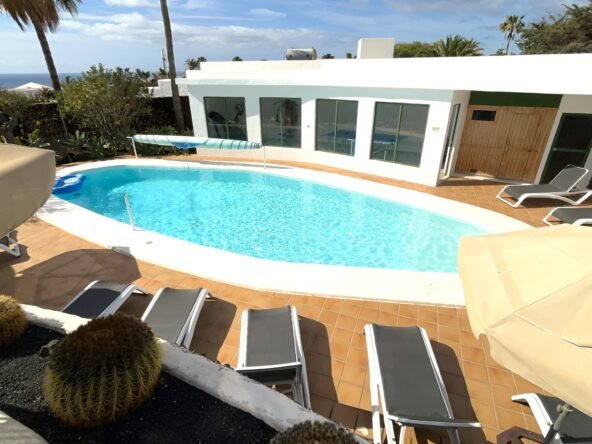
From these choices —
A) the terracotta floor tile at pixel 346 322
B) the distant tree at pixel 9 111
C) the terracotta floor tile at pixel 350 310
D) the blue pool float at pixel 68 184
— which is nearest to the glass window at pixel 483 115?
the terracotta floor tile at pixel 350 310

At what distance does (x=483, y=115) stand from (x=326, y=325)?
12.0 metres

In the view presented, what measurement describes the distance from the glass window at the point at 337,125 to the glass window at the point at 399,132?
3.79 feet

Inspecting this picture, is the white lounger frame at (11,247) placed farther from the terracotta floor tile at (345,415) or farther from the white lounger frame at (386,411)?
the white lounger frame at (386,411)

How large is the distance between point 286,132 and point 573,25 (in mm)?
51030

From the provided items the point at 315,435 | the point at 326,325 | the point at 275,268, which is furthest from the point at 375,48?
the point at 315,435

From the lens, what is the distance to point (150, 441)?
8.89ft

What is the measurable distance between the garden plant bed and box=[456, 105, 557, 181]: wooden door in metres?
14.0

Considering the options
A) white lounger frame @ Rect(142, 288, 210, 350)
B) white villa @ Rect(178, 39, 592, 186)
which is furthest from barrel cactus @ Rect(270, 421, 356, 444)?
white villa @ Rect(178, 39, 592, 186)

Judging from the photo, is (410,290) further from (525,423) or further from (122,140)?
(122,140)

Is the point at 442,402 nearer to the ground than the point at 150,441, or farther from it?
nearer to the ground

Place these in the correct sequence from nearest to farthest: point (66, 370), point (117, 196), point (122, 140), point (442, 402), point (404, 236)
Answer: point (66, 370), point (442, 402), point (404, 236), point (117, 196), point (122, 140)

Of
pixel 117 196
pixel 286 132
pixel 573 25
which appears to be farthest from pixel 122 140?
pixel 573 25

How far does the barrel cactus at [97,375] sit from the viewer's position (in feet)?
8.69

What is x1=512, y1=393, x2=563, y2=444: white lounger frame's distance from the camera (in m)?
3.49
